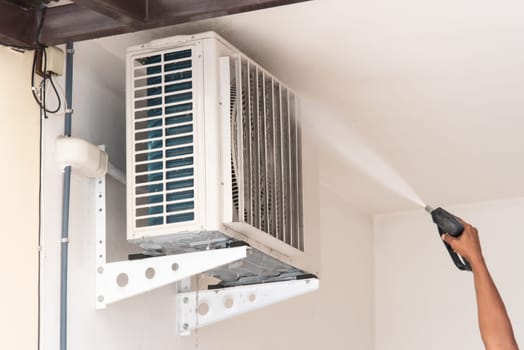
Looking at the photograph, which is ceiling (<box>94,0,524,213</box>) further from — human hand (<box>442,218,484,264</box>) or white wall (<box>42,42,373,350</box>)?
human hand (<box>442,218,484,264</box>)

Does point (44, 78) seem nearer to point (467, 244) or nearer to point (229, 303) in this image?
point (229, 303)

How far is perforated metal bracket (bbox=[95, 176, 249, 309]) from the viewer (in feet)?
7.68

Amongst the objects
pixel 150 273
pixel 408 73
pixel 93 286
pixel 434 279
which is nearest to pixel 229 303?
pixel 150 273

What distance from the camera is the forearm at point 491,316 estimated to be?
7.85 ft

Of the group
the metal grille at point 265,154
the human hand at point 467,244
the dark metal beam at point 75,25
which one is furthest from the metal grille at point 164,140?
the human hand at point 467,244

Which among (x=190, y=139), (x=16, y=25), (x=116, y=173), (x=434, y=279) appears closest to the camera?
(x=16, y=25)

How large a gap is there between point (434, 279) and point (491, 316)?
1.52 m

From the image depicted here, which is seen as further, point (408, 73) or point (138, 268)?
point (408, 73)

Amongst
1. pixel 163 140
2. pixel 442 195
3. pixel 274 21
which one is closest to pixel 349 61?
pixel 274 21

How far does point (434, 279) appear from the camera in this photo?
392cm

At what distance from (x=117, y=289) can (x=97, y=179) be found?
26 cm

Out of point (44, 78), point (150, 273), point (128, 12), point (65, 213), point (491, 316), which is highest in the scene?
point (128, 12)

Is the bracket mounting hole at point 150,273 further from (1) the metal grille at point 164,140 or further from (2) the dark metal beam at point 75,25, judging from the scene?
(2) the dark metal beam at point 75,25

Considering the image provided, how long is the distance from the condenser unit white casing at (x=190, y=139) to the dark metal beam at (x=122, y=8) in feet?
0.71
